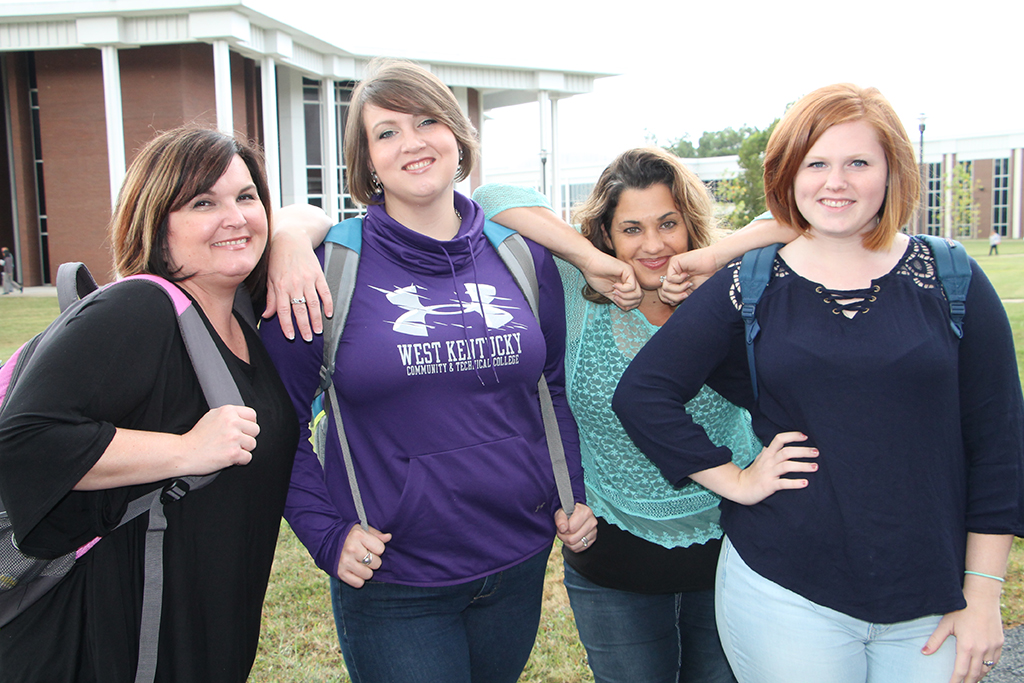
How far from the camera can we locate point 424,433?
7.61ft

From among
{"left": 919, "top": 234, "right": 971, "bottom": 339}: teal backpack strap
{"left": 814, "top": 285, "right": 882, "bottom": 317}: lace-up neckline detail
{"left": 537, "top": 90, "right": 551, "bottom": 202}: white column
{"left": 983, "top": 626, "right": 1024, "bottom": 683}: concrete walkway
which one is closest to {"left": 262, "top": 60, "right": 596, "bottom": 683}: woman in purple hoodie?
{"left": 814, "top": 285, "right": 882, "bottom": 317}: lace-up neckline detail

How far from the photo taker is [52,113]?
100 feet

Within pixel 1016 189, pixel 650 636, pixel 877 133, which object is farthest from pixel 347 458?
pixel 1016 189

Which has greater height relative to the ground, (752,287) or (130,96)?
(130,96)

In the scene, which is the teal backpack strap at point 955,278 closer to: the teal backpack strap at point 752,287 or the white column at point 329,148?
the teal backpack strap at point 752,287

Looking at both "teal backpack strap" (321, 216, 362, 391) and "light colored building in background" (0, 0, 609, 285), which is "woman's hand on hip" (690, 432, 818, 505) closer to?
"teal backpack strap" (321, 216, 362, 391)

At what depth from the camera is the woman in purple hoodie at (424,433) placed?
2.31 m

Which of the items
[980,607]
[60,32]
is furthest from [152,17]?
[980,607]

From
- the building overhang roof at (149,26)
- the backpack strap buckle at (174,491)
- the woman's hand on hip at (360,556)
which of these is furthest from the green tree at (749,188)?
the backpack strap buckle at (174,491)

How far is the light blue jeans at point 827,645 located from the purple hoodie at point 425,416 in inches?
29.8

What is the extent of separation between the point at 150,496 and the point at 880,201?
208 centimetres

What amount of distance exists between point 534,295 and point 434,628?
1.11m

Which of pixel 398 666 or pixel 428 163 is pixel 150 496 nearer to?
pixel 398 666

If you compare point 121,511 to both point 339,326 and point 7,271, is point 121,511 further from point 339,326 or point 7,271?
point 7,271
